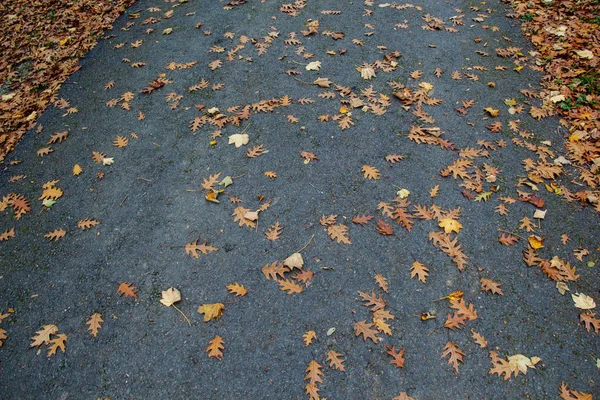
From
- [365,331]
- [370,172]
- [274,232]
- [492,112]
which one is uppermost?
[492,112]

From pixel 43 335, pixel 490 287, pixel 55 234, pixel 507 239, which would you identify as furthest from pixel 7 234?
pixel 507 239

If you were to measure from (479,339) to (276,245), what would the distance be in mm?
1730

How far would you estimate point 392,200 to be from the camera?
127 inches

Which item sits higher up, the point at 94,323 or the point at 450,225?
the point at 450,225

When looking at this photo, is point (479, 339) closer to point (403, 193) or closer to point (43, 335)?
point (403, 193)

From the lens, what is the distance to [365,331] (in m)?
2.48

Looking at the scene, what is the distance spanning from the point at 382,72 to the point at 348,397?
3.95m

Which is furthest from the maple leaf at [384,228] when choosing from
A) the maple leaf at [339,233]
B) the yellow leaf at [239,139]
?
the yellow leaf at [239,139]

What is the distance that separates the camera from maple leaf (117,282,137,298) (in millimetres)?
2758

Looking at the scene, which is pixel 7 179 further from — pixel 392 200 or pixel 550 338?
pixel 550 338

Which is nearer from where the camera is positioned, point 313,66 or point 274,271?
point 274,271

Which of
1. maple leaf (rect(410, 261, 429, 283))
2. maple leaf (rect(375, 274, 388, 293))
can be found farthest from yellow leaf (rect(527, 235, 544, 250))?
maple leaf (rect(375, 274, 388, 293))

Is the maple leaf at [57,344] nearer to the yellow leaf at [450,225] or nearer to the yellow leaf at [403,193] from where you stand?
the yellow leaf at [403,193]

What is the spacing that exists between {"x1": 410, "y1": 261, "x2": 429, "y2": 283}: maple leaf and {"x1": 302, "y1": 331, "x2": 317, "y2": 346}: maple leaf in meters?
0.94
